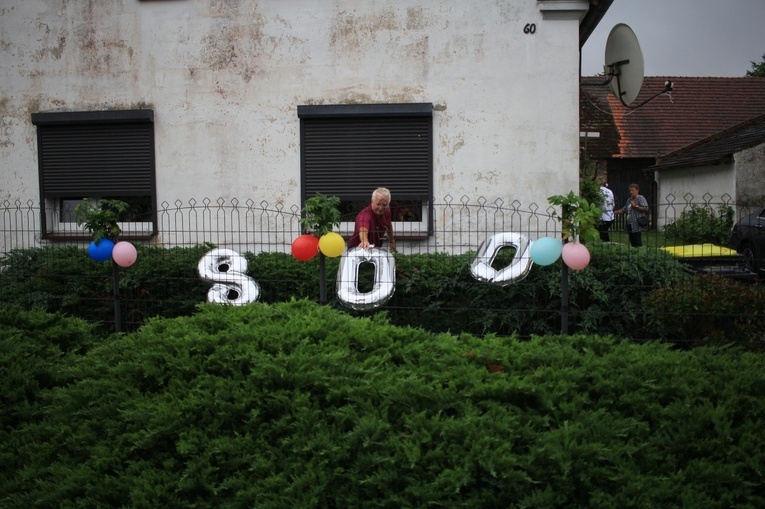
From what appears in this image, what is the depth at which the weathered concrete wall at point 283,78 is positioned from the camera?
10.1 metres

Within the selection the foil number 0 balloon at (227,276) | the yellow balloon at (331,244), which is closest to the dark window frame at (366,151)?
the foil number 0 balloon at (227,276)

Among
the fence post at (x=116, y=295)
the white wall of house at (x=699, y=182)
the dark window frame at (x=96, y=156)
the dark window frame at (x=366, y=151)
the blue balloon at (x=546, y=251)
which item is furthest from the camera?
the white wall of house at (x=699, y=182)

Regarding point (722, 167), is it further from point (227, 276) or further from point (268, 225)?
point (227, 276)

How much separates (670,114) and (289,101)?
25940 mm

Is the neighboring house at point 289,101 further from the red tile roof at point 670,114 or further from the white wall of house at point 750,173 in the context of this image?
the red tile roof at point 670,114

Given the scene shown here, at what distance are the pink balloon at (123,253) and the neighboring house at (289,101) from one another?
290 cm

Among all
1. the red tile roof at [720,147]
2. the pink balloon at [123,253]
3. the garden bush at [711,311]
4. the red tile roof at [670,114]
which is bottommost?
the garden bush at [711,311]

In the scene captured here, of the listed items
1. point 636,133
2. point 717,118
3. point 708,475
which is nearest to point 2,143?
point 708,475

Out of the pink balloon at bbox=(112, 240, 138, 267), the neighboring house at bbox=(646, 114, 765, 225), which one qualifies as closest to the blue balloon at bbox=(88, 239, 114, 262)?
the pink balloon at bbox=(112, 240, 138, 267)

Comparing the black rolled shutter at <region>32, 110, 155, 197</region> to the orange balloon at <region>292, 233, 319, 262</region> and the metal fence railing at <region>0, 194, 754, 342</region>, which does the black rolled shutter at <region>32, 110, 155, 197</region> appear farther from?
the orange balloon at <region>292, 233, 319, 262</region>

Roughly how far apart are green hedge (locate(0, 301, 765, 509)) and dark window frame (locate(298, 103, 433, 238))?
6.14 m

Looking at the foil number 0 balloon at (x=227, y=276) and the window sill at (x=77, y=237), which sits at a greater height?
the window sill at (x=77, y=237)

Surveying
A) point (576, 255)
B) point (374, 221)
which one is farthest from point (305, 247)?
point (576, 255)

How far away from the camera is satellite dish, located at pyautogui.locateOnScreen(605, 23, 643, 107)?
34.1 ft
